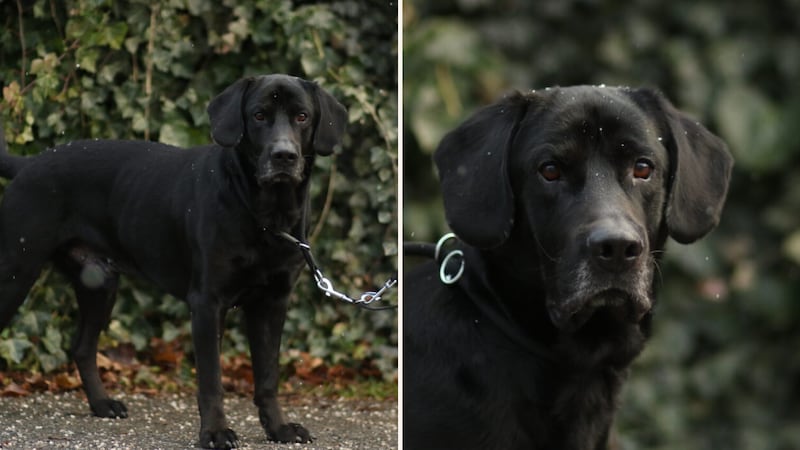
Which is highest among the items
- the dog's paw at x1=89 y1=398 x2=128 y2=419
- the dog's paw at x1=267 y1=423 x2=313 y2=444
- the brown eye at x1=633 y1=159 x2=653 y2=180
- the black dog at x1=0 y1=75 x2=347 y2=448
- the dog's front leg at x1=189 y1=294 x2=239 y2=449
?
the brown eye at x1=633 y1=159 x2=653 y2=180

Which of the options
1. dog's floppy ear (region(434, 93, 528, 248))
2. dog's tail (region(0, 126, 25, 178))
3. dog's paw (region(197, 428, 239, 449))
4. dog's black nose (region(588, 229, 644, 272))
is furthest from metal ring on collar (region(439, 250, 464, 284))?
dog's tail (region(0, 126, 25, 178))

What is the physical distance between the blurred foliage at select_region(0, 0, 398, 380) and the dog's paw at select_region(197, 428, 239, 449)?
373 millimetres

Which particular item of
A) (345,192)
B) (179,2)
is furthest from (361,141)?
(179,2)

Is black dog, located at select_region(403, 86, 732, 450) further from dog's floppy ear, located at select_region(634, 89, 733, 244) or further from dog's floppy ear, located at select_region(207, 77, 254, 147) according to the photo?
dog's floppy ear, located at select_region(207, 77, 254, 147)

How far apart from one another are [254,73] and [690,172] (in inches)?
52.9

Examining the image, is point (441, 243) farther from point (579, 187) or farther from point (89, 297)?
point (89, 297)

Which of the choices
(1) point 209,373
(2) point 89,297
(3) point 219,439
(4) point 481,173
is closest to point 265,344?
(1) point 209,373

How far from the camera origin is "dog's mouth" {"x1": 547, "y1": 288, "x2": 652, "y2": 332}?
1777 millimetres

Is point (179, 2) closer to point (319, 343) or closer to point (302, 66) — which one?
point (302, 66)

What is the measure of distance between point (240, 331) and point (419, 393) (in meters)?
1.28

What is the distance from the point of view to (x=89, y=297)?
9.56 feet

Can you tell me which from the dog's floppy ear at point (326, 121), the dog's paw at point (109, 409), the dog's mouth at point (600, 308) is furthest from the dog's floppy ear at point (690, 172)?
the dog's paw at point (109, 409)

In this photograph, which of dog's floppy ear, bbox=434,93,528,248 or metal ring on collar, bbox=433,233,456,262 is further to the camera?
metal ring on collar, bbox=433,233,456,262

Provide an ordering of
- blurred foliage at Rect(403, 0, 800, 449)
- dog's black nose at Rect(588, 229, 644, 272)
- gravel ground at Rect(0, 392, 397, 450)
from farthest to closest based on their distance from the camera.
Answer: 1. blurred foliage at Rect(403, 0, 800, 449)
2. gravel ground at Rect(0, 392, 397, 450)
3. dog's black nose at Rect(588, 229, 644, 272)
